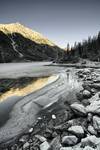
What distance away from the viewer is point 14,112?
12.9 metres

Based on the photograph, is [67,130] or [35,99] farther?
[35,99]

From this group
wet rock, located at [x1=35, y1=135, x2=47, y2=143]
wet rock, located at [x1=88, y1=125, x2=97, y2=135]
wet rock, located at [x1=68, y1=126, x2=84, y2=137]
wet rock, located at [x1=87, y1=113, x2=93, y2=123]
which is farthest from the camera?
wet rock, located at [x1=87, y1=113, x2=93, y2=123]

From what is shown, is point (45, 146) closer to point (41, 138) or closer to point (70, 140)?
point (41, 138)

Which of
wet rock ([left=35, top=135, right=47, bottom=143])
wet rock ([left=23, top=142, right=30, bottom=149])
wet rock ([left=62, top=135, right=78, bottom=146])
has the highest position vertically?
wet rock ([left=62, top=135, right=78, bottom=146])

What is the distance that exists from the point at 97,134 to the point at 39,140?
2.82 metres

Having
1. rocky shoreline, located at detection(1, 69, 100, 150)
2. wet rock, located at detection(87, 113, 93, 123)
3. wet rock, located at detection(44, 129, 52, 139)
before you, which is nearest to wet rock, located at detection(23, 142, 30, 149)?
rocky shoreline, located at detection(1, 69, 100, 150)

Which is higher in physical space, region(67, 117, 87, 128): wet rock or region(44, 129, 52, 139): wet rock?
region(67, 117, 87, 128): wet rock

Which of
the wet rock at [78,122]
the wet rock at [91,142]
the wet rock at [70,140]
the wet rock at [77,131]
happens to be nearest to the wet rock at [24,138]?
the wet rock at [70,140]

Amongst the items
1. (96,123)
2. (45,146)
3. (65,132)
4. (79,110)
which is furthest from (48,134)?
(79,110)

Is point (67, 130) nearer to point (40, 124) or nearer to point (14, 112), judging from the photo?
point (40, 124)

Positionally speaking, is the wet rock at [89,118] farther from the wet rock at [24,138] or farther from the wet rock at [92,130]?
the wet rock at [24,138]

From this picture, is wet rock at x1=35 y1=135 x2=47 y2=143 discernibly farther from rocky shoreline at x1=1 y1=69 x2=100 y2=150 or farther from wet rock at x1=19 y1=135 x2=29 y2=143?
wet rock at x1=19 y1=135 x2=29 y2=143

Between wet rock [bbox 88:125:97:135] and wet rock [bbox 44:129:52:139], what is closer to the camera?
wet rock [bbox 88:125:97:135]

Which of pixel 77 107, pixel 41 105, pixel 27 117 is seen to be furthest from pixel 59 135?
pixel 41 105
